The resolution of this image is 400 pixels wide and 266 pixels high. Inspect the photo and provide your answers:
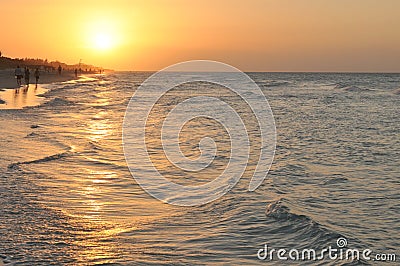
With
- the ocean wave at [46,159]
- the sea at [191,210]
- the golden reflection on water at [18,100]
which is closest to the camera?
the sea at [191,210]

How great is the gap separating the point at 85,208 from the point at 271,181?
479cm

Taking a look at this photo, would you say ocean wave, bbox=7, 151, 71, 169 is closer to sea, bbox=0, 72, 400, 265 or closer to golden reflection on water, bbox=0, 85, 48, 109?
sea, bbox=0, 72, 400, 265

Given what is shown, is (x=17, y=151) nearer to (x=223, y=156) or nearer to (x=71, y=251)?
(x=223, y=156)

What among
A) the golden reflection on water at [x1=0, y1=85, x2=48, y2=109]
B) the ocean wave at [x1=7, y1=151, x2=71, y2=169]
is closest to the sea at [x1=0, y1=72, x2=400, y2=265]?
the ocean wave at [x1=7, y1=151, x2=71, y2=169]

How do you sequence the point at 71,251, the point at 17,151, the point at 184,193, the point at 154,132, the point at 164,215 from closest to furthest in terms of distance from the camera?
the point at 71,251, the point at 164,215, the point at 184,193, the point at 17,151, the point at 154,132

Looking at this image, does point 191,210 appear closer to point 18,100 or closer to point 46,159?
point 46,159

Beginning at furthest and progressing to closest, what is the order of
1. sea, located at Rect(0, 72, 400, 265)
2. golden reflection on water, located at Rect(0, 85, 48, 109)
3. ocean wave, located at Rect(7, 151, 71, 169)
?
1. golden reflection on water, located at Rect(0, 85, 48, 109)
2. ocean wave, located at Rect(7, 151, 71, 169)
3. sea, located at Rect(0, 72, 400, 265)

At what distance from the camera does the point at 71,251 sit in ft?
23.1

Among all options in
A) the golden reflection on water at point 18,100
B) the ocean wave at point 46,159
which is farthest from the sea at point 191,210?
the golden reflection on water at point 18,100

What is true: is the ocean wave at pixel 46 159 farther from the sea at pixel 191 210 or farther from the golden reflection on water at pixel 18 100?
the golden reflection on water at pixel 18 100

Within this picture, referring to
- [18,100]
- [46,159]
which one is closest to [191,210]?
[46,159]

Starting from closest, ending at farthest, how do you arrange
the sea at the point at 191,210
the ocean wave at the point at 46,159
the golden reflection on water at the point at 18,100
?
Result: the sea at the point at 191,210 → the ocean wave at the point at 46,159 → the golden reflection on water at the point at 18,100

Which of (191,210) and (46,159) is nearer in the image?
(191,210)

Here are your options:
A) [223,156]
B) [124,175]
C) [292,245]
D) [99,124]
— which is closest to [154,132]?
[99,124]
